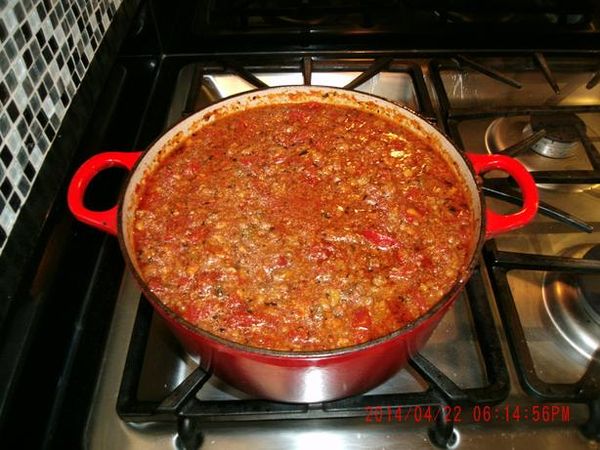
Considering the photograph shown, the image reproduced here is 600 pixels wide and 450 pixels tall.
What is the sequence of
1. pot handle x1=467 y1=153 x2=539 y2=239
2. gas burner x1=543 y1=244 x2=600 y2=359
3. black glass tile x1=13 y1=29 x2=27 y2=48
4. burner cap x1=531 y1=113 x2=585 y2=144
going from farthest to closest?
1. burner cap x1=531 y1=113 x2=585 y2=144
2. gas burner x1=543 y1=244 x2=600 y2=359
3. pot handle x1=467 y1=153 x2=539 y2=239
4. black glass tile x1=13 y1=29 x2=27 y2=48

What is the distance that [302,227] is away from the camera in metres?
1.12

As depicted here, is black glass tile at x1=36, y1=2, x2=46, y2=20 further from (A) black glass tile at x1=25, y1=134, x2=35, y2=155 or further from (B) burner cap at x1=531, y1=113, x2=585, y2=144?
(B) burner cap at x1=531, y1=113, x2=585, y2=144

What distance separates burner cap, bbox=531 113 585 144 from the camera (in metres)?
1.45

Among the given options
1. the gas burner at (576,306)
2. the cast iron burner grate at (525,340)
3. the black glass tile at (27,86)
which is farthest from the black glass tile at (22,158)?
the gas burner at (576,306)

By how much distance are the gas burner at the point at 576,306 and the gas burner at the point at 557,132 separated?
1.22 ft

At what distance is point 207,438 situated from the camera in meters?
1.03

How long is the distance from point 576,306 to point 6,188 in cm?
122

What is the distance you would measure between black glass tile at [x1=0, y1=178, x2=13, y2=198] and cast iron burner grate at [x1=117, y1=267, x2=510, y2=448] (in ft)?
1.33

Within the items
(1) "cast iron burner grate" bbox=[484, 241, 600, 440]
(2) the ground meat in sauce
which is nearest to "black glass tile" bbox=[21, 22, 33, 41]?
(2) the ground meat in sauce

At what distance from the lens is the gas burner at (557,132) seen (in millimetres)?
1454

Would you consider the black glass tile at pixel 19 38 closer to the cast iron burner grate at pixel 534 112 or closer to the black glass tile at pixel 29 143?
the black glass tile at pixel 29 143

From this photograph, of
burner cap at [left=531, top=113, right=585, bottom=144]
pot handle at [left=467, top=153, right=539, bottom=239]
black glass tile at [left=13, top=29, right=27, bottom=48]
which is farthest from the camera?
burner cap at [left=531, top=113, right=585, bottom=144]

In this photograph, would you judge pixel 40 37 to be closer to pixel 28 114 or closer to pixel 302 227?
pixel 28 114

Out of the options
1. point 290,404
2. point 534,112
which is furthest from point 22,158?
point 534,112
